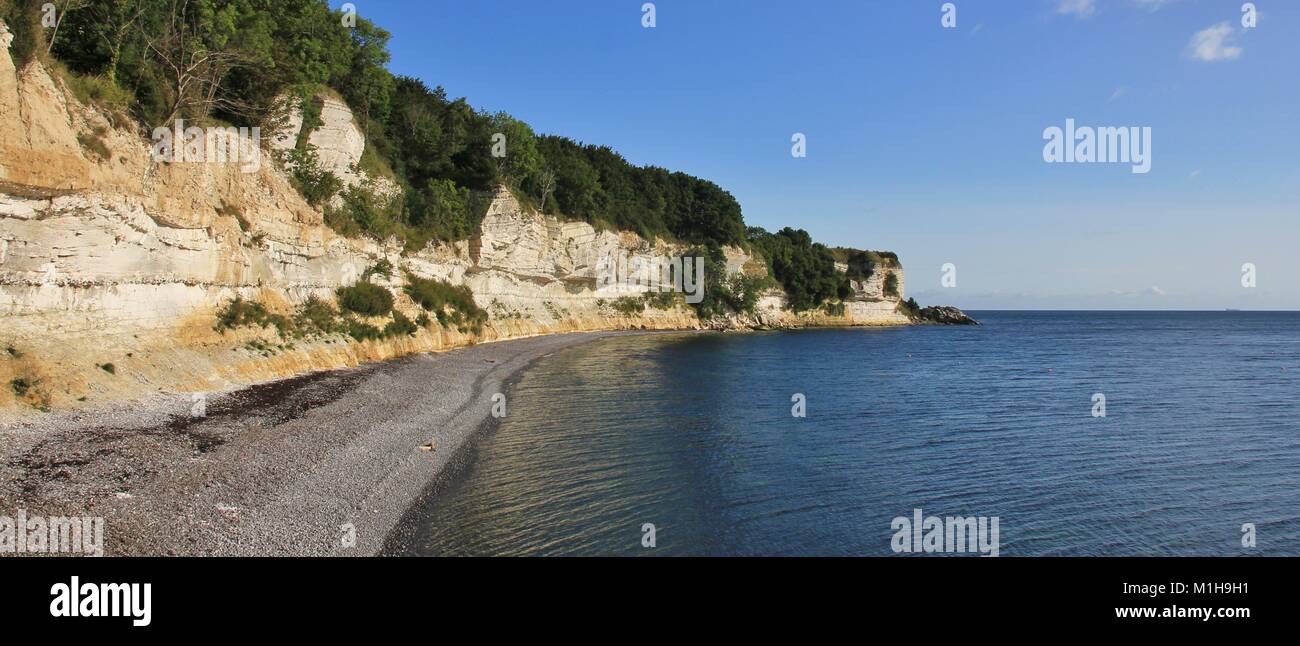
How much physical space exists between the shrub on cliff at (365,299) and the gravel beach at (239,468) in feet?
30.4

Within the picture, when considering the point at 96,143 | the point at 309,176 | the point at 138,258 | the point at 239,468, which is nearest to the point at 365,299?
the point at 309,176

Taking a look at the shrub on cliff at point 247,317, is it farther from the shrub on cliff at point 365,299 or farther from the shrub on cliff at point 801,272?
the shrub on cliff at point 801,272

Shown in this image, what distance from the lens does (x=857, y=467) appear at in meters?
17.0

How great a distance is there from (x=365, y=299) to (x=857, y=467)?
2250 cm

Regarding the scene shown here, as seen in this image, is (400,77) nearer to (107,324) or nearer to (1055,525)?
(107,324)

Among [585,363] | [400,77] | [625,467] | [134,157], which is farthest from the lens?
[400,77]

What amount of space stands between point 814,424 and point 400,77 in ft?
143

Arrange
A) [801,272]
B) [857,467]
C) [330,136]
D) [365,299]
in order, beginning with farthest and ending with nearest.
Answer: [801,272], [330,136], [365,299], [857,467]

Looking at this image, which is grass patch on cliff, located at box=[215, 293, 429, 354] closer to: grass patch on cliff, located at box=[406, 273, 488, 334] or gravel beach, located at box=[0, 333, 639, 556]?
grass patch on cliff, located at box=[406, 273, 488, 334]

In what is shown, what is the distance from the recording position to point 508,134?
175 feet

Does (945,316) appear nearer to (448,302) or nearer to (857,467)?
(448,302)

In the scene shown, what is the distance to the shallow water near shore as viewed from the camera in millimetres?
11781
